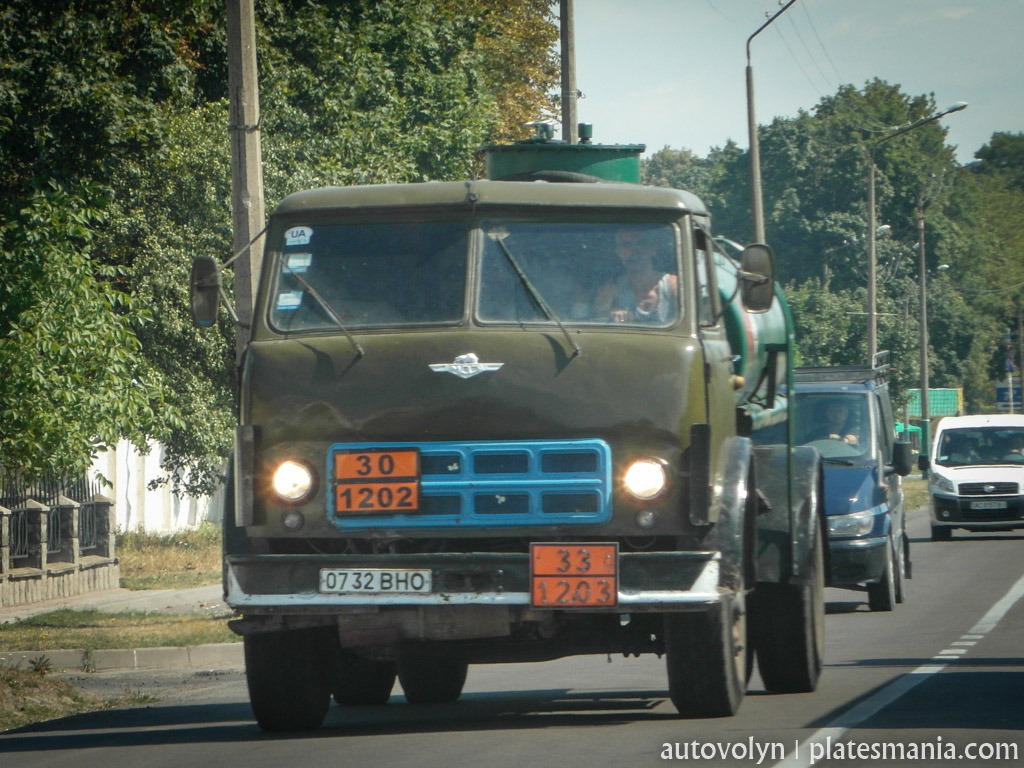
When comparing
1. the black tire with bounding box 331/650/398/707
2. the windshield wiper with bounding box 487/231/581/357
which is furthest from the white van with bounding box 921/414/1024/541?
the windshield wiper with bounding box 487/231/581/357

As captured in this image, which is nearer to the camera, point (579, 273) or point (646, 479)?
point (646, 479)

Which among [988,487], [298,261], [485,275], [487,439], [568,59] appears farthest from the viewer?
[988,487]

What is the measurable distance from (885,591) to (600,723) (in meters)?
9.31

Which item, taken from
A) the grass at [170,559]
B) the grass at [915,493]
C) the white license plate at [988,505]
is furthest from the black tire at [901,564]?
the grass at [915,493]

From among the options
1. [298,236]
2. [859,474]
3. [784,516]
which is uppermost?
[298,236]

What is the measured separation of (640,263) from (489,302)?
78 cm

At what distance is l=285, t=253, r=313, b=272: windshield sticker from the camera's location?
915cm

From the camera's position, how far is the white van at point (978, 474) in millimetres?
29562

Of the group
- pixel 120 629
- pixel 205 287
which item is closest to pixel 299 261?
pixel 205 287

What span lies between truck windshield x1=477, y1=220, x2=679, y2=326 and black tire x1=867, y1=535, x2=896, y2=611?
9.70 metres

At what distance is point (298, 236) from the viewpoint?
361 inches

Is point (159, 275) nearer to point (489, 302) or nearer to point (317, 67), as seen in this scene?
point (317, 67)

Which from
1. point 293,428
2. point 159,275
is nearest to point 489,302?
point 293,428

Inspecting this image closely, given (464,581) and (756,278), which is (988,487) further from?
(464,581)
